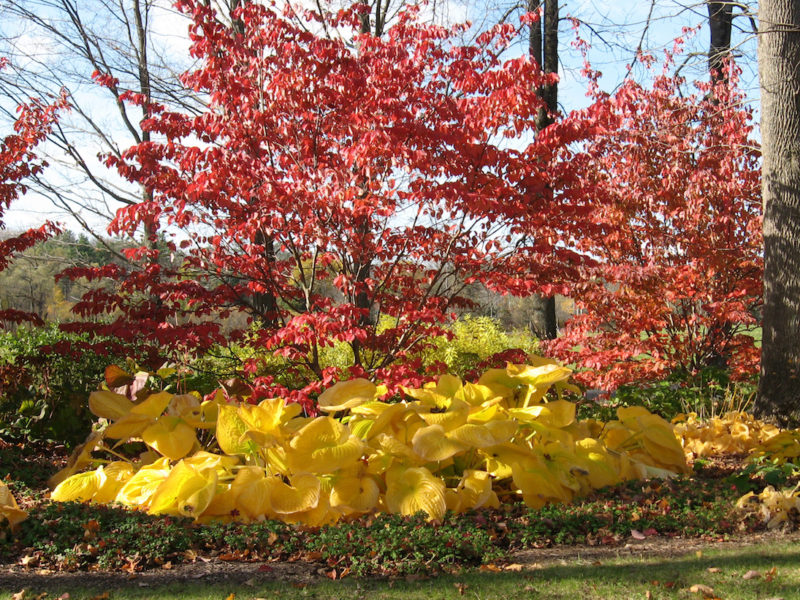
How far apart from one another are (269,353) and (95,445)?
2.71m

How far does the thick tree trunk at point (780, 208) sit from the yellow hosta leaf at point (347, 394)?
3922 mm

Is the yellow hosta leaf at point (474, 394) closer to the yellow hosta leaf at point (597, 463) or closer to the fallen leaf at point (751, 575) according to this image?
the yellow hosta leaf at point (597, 463)

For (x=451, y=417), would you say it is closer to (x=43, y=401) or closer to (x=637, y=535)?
(x=637, y=535)

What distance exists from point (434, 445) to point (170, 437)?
1713mm

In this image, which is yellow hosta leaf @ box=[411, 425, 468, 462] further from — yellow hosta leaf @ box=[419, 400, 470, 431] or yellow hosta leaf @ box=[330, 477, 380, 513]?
yellow hosta leaf @ box=[330, 477, 380, 513]

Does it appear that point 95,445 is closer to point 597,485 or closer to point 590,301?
point 597,485

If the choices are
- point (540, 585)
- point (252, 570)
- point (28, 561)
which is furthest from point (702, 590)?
point (28, 561)

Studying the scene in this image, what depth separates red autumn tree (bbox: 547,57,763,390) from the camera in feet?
23.4

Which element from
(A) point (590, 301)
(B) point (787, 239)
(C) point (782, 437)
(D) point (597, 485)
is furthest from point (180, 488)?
(B) point (787, 239)

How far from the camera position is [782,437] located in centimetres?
472

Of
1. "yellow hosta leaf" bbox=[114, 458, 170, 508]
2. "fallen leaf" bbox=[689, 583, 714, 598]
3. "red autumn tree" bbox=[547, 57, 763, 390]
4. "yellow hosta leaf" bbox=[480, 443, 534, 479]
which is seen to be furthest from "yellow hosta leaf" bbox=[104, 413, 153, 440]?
"red autumn tree" bbox=[547, 57, 763, 390]

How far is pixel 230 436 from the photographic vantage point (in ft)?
12.5

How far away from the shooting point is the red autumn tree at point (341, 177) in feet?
16.8

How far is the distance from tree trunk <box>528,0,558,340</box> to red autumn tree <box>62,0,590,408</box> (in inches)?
216
